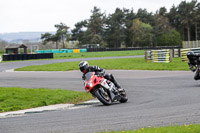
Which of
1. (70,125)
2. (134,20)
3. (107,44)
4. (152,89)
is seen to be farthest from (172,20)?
(70,125)

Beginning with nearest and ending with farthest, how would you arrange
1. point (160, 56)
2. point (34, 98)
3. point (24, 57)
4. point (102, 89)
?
point (102, 89) → point (34, 98) → point (160, 56) → point (24, 57)

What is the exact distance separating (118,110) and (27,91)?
6.37 meters

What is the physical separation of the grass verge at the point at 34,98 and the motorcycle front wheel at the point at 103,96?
1.89m

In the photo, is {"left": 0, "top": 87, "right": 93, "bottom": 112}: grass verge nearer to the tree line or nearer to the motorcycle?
the motorcycle

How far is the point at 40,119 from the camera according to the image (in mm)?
9102

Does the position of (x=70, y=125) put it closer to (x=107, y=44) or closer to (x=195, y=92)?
(x=195, y=92)

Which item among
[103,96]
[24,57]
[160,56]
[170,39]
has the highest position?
Result: [170,39]

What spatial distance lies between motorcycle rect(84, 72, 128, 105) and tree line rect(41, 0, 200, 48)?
89.3 metres

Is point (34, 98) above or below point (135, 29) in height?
below

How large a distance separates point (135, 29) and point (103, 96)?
9297 centimetres

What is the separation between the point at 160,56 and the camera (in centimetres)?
3312

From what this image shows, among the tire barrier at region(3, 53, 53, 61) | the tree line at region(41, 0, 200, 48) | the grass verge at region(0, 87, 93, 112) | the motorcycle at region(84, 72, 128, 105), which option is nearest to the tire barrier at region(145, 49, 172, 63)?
the grass verge at region(0, 87, 93, 112)

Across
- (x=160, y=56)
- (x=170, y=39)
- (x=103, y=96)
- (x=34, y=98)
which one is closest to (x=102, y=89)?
(x=103, y=96)

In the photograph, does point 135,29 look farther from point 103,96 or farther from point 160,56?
point 103,96
